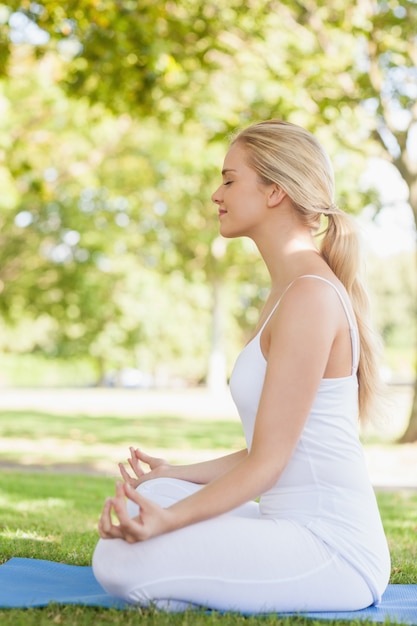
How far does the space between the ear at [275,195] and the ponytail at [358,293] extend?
19 centimetres

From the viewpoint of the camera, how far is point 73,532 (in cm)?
559

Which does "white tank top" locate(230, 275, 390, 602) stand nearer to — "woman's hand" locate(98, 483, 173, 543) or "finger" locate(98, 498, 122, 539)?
"woman's hand" locate(98, 483, 173, 543)

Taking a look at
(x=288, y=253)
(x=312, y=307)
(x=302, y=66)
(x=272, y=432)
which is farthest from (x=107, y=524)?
(x=302, y=66)

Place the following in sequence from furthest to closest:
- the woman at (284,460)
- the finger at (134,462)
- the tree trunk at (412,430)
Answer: the tree trunk at (412,430) → the finger at (134,462) → the woman at (284,460)

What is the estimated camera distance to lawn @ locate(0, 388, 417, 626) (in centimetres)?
315

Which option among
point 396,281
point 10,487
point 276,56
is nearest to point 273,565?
point 10,487

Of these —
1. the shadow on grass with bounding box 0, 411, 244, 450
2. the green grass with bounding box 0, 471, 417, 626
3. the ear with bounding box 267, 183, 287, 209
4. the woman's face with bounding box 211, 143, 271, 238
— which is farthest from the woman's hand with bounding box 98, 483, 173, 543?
the shadow on grass with bounding box 0, 411, 244, 450

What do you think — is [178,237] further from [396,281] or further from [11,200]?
[396,281]

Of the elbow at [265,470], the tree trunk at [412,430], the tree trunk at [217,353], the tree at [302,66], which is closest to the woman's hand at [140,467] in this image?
the elbow at [265,470]

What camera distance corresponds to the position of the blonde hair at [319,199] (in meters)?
3.31

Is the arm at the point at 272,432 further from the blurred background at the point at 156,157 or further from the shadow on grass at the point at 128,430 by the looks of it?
the shadow on grass at the point at 128,430

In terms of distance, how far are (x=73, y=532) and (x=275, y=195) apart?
122 inches

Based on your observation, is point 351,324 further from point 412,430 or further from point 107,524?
point 412,430

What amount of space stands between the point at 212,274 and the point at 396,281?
45.3 metres
